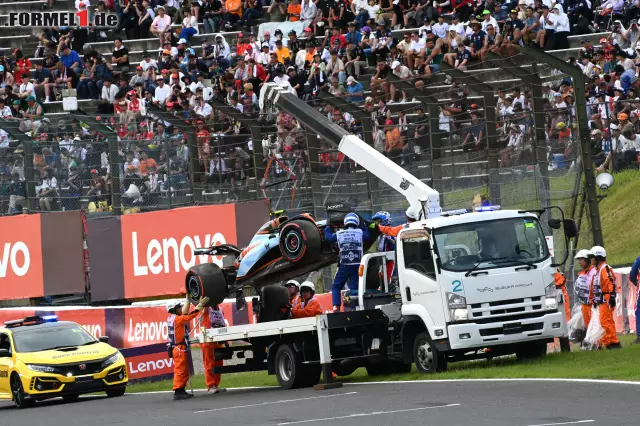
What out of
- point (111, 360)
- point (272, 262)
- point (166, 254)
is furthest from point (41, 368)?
point (166, 254)

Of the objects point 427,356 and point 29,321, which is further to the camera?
point 29,321

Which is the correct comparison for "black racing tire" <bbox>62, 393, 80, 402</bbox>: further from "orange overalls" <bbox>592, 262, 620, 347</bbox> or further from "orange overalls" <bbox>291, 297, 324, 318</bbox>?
"orange overalls" <bbox>592, 262, 620, 347</bbox>

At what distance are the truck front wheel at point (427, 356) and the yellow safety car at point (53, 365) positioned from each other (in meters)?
5.51

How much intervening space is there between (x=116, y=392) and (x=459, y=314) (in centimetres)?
685

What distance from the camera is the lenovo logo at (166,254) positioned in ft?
91.0

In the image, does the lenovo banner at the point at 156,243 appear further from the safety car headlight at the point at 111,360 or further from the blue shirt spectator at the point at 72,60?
the blue shirt spectator at the point at 72,60

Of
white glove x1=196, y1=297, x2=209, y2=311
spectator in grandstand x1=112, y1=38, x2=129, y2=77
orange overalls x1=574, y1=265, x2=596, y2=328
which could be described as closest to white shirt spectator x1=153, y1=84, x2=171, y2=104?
spectator in grandstand x1=112, y1=38, x2=129, y2=77

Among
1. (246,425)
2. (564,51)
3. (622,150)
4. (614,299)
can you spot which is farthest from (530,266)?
(564,51)

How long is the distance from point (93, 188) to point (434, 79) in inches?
355

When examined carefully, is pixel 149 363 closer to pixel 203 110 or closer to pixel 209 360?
pixel 209 360

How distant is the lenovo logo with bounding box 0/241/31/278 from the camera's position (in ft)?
98.2

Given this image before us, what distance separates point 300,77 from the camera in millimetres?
32875

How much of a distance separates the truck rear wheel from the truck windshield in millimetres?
2518

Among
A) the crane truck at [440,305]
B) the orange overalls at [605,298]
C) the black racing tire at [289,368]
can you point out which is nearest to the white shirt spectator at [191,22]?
the crane truck at [440,305]
